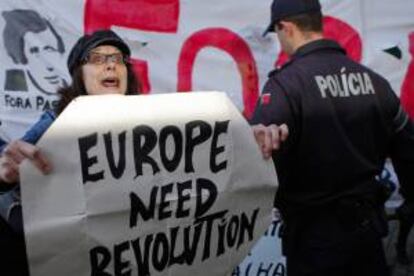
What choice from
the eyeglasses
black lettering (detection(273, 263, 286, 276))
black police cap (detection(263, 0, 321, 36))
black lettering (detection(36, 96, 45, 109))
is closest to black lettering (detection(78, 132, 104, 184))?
the eyeglasses

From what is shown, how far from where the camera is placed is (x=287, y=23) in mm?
2881

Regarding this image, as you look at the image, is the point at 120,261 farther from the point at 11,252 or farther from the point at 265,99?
the point at 265,99

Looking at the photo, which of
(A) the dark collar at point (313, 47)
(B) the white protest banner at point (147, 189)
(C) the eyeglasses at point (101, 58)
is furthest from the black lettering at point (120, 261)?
(A) the dark collar at point (313, 47)

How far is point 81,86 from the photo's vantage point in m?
2.45

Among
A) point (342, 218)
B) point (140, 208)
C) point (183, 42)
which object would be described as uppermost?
point (183, 42)

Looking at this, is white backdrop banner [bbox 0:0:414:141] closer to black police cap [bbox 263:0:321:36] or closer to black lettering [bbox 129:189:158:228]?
black police cap [bbox 263:0:321:36]

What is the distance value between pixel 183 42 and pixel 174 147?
2122 millimetres

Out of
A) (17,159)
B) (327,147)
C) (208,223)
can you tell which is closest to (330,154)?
(327,147)

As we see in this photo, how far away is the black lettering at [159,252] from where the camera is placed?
1.93m

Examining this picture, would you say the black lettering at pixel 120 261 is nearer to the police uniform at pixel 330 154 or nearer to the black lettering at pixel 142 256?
the black lettering at pixel 142 256

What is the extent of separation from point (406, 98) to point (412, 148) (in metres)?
1.00

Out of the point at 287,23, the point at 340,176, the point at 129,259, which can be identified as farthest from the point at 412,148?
the point at 129,259

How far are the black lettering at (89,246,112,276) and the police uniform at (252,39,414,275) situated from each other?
0.94 meters

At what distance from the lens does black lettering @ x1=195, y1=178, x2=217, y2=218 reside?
196 centimetres
